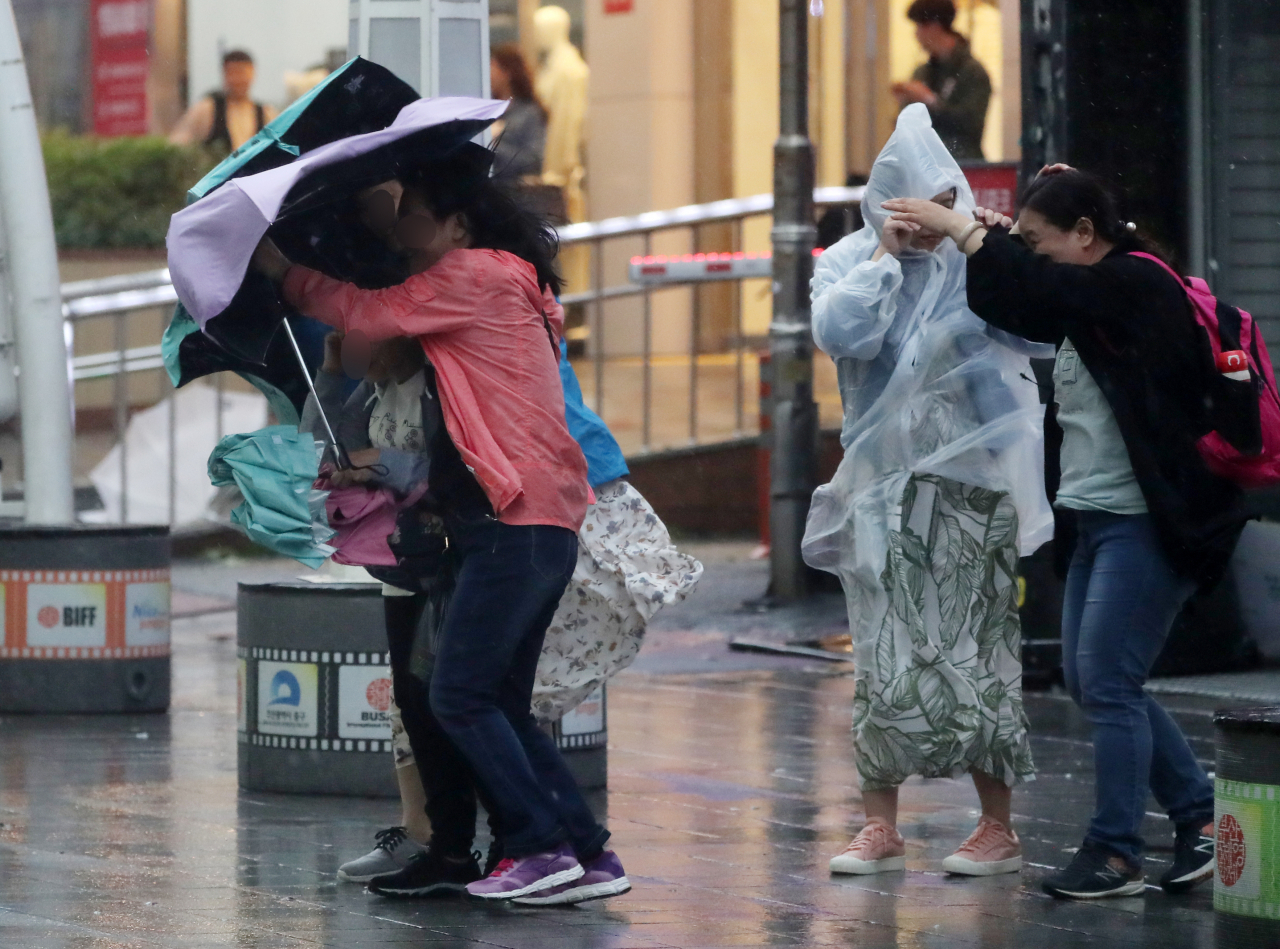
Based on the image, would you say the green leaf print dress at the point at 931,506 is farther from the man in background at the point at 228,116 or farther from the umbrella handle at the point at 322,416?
the man in background at the point at 228,116

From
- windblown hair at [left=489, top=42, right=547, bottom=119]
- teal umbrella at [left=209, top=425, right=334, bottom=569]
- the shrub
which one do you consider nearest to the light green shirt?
teal umbrella at [left=209, top=425, right=334, bottom=569]

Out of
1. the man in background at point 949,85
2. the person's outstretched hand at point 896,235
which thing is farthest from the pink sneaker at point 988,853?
the man in background at point 949,85

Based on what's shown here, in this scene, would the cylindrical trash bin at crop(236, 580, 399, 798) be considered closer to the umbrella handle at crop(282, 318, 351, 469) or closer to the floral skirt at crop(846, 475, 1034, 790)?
the umbrella handle at crop(282, 318, 351, 469)

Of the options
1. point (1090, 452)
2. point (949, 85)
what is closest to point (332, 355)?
point (1090, 452)

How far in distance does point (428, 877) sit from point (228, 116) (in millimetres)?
13595

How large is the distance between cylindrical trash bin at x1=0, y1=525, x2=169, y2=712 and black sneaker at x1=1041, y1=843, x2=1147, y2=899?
13.9 ft

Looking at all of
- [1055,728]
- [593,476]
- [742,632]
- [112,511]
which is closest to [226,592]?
[112,511]

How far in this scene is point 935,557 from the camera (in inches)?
235

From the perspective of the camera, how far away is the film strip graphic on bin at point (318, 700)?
696 cm

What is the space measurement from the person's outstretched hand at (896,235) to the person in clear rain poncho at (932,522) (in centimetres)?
3

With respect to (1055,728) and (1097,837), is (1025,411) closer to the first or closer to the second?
(1097,837)

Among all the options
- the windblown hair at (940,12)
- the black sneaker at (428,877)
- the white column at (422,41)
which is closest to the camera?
the black sneaker at (428,877)

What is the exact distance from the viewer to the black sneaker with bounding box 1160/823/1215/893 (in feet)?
18.8

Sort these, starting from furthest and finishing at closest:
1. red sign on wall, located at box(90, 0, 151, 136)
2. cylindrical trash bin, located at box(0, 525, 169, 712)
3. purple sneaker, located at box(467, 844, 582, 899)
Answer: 1. red sign on wall, located at box(90, 0, 151, 136)
2. cylindrical trash bin, located at box(0, 525, 169, 712)
3. purple sneaker, located at box(467, 844, 582, 899)
